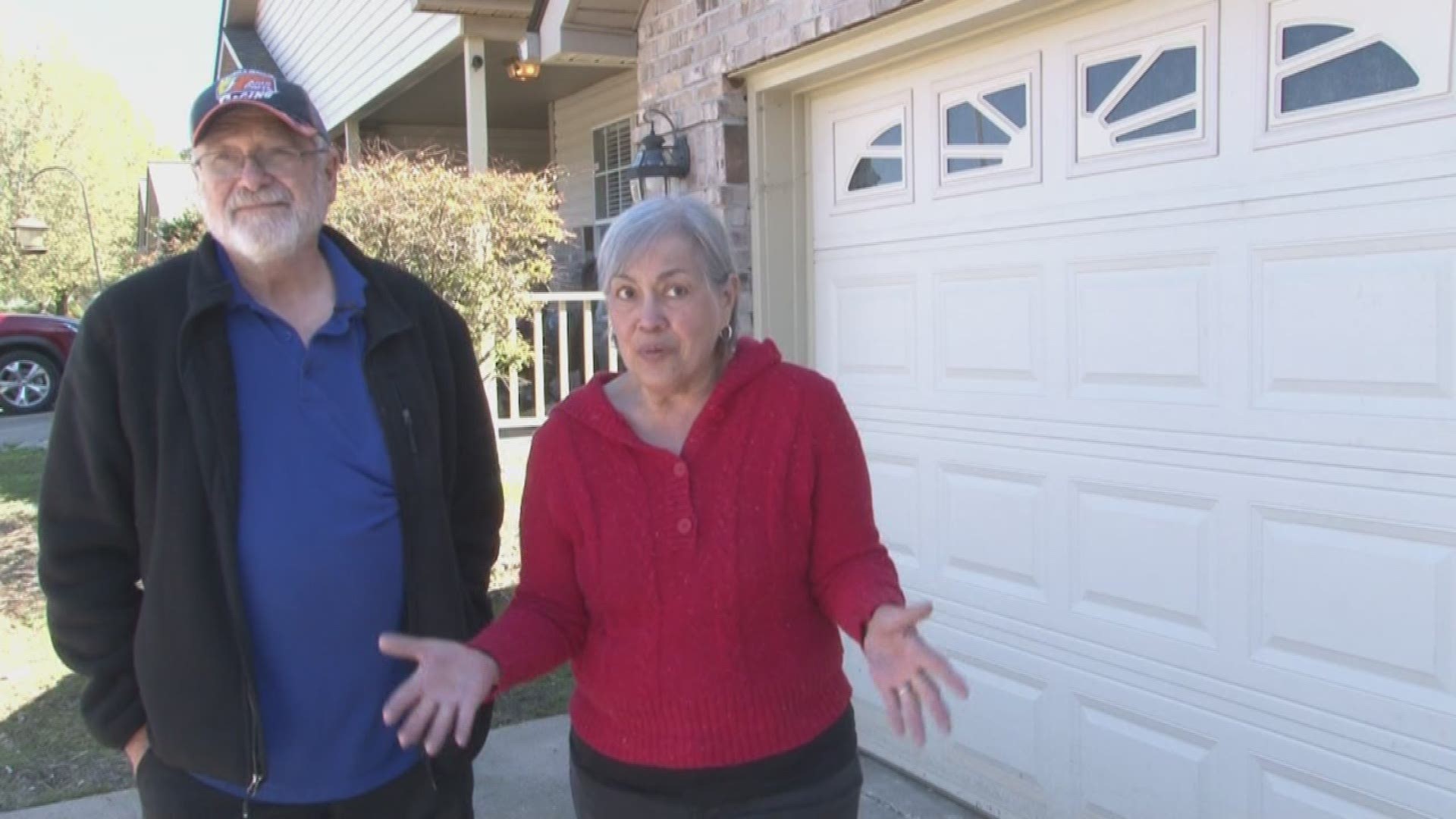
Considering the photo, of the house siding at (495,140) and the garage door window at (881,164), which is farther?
the house siding at (495,140)

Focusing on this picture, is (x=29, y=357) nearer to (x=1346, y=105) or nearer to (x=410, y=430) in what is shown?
(x=410, y=430)

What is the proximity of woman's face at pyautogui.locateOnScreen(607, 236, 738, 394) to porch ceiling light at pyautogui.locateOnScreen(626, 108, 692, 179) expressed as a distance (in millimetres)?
2641

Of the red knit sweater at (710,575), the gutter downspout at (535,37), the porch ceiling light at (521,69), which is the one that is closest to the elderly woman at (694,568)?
the red knit sweater at (710,575)

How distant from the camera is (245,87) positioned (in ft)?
6.96

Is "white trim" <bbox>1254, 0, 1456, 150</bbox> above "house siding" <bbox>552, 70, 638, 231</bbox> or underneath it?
underneath

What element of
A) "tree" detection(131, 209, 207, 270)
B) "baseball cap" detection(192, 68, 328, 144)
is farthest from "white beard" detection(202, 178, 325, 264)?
"tree" detection(131, 209, 207, 270)

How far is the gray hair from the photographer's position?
1992 millimetres

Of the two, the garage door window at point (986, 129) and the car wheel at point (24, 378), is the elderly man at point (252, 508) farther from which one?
the car wheel at point (24, 378)

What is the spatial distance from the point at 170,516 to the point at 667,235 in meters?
0.95

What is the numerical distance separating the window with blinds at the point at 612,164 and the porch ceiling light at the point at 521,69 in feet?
2.96

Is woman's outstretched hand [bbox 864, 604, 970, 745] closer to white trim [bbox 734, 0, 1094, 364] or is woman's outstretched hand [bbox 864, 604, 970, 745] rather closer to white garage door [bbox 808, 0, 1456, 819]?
white garage door [bbox 808, 0, 1456, 819]

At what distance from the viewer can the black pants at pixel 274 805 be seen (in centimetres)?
209

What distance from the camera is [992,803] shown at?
12.2 ft

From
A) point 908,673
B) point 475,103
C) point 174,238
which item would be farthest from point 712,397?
point 174,238
